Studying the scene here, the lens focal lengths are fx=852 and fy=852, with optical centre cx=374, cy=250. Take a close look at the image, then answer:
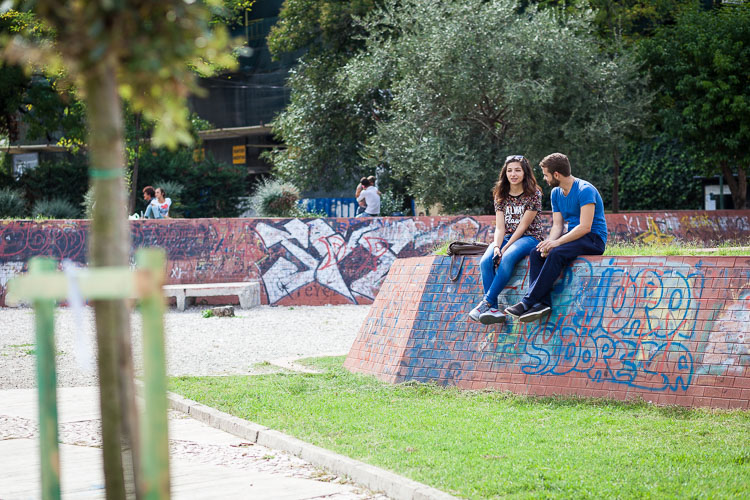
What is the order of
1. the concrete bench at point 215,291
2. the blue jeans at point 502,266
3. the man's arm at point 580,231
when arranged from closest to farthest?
the man's arm at point 580,231 < the blue jeans at point 502,266 < the concrete bench at point 215,291

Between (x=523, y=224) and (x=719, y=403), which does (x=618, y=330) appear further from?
(x=523, y=224)

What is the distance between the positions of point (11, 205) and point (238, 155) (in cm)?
1933

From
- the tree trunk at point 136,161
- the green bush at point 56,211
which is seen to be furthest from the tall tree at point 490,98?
the tree trunk at point 136,161

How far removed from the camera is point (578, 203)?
7703 millimetres

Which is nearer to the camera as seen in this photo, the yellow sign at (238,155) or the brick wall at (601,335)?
the brick wall at (601,335)

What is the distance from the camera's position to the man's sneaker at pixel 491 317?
7.92 meters

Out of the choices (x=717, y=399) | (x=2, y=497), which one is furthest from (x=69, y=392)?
(x=717, y=399)

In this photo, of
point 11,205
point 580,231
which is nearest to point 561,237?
point 580,231

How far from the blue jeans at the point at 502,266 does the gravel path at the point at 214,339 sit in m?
3.20

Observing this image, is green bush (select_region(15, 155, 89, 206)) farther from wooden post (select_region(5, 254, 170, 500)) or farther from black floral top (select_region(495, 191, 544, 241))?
wooden post (select_region(5, 254, 170, 500))

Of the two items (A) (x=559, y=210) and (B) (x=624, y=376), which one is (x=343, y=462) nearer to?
(B) (x=624, y=376)

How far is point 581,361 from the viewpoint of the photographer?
7.54 m

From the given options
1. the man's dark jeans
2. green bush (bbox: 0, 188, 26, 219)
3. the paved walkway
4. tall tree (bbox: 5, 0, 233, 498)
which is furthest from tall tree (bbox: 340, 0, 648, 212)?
tall tree (bbox: 5, 0, 233, 498)

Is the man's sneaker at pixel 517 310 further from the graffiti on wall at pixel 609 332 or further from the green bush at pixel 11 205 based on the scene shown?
the green bush at pixel 11 205
